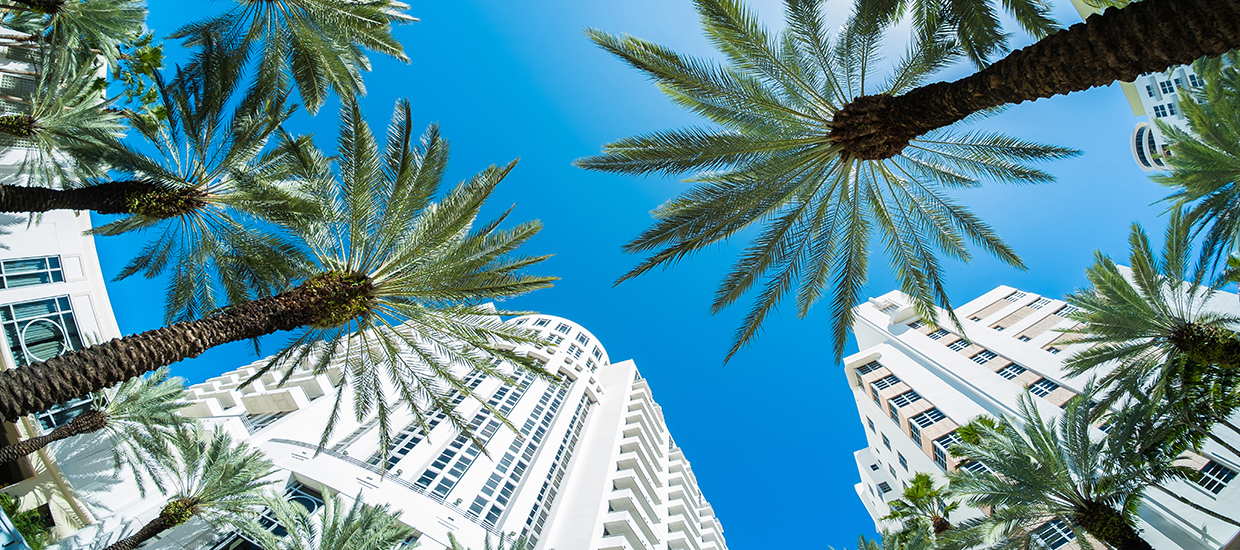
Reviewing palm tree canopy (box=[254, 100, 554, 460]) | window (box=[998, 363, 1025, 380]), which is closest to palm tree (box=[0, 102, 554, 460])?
palm tree canopy (box=[254, 100, 554, 460])

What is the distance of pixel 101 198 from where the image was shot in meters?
8.38

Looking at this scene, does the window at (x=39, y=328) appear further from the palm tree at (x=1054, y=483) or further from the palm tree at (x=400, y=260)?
the palm tree at (x=1054, y=483)

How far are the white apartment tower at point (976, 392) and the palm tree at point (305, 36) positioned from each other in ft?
84.6

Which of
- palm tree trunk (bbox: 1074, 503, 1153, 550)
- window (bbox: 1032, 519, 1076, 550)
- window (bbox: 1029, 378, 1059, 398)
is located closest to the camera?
palm tree trunk (bbox: 1074, 503, 1153, 550)

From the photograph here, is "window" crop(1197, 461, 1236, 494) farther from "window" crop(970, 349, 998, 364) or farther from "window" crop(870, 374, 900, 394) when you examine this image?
"window" crop(870, 374, 900, 394)

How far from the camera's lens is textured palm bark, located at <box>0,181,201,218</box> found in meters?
7.91

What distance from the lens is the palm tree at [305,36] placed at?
34.8ft

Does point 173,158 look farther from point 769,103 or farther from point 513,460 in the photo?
point 513,460

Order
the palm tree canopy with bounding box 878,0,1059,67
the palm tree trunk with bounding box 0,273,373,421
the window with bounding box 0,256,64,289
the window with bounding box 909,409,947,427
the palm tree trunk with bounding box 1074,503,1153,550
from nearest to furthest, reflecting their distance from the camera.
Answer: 1. the palm tree trunk with bounding box 0,273,373,421
2. the palm tree canopy with bounding box 878,0,1059,67
3. the palm tree trunk with bounding box 1074,503,1153,550
4. the window with bounding box 0,256,64,289
5. the window with bounding box 909,409,947,427

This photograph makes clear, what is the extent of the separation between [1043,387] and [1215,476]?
8.39m

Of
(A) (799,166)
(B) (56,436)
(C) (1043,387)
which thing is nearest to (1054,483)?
(A) (799,166)

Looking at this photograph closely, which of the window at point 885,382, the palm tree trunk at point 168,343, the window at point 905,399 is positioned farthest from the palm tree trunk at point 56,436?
the window at point 885,382

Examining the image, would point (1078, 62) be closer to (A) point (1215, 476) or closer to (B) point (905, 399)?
(A) point (1215, 476)

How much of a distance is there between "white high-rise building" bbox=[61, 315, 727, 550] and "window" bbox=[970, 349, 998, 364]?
74.9 feet
